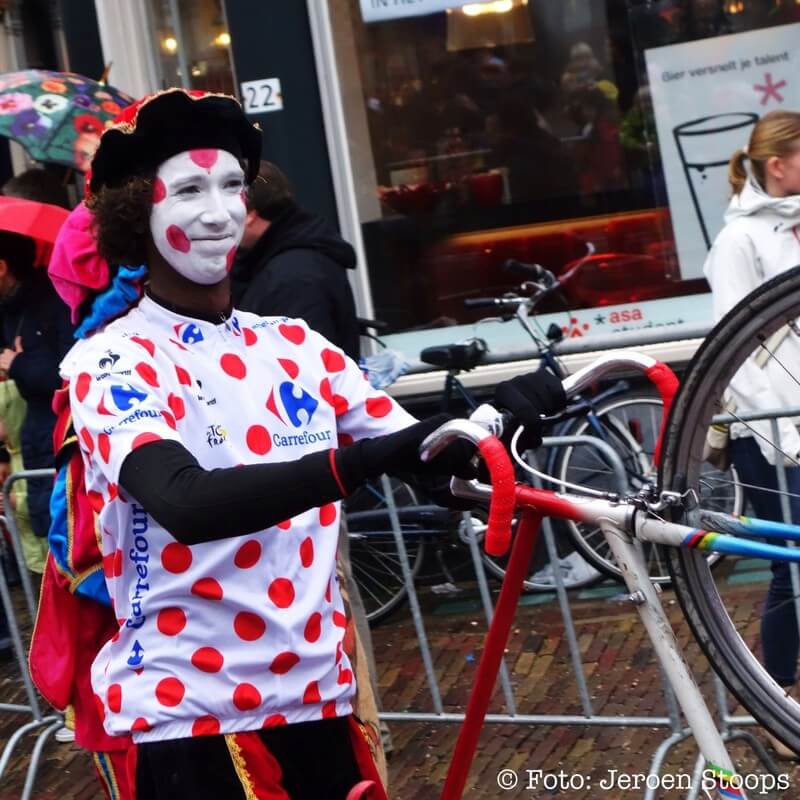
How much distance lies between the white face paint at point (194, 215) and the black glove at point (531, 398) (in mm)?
588

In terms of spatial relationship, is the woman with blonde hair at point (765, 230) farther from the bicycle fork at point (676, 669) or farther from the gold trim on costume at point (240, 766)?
the gold trim on costume at point (240, 766)

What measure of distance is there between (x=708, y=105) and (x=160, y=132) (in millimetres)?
5192

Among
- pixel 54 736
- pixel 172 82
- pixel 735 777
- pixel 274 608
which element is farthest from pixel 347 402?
pixel 172 82

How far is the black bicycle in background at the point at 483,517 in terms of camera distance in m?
6.10

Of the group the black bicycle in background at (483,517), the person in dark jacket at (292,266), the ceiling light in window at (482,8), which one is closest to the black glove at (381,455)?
the person in dark jacket at (292,266)

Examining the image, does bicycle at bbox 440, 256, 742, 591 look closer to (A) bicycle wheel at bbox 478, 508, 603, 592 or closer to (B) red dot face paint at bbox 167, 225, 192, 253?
(A) bicycle wheel at bbox 478, 508, 603, 592

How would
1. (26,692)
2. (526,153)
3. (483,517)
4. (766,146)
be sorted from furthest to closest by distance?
(526,153) → (26,692) → (483,517) → (766,146)

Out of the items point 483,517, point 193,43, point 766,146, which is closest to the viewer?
point 766,146

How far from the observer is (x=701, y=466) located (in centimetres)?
235

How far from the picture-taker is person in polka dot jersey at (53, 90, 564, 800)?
2459 millimetres

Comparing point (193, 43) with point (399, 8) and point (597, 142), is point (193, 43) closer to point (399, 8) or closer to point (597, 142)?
point (399, 8)

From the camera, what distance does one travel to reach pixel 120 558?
2.50 meters

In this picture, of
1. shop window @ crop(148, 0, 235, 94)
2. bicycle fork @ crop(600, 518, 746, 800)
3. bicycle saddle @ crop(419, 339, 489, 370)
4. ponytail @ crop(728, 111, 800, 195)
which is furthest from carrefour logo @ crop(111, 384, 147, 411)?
shop window @ crop(148, 0, 235, 94)

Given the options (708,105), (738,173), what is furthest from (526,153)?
(738,173)
